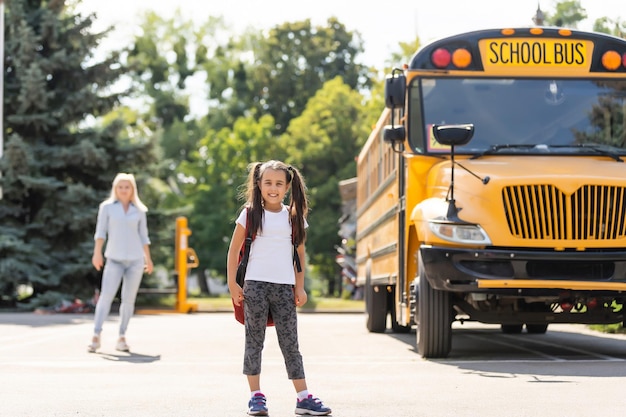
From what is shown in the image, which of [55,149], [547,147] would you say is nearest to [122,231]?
[547,147]

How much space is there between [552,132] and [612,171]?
0.99 m

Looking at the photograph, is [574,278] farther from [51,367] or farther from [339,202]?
[339,202]

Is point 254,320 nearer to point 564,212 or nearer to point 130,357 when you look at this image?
point 564,212

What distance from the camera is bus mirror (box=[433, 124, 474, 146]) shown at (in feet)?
33.6

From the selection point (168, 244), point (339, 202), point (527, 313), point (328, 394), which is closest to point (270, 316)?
point (328, 394)

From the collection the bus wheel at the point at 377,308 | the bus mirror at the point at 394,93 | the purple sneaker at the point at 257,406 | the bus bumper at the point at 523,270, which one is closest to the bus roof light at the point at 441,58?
the bus mirror at the point at 394,93

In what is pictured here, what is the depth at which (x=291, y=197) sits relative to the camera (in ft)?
23.1

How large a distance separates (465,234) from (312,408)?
129 inches

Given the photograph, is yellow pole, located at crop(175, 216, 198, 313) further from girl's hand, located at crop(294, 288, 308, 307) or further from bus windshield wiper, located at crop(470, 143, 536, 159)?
girl's hand, located at crop(294, 288, 308, 307)

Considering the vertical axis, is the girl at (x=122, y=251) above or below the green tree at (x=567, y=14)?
below

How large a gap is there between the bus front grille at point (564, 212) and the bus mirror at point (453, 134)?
2.62ft

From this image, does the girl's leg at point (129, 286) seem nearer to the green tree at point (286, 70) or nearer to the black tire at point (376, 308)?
the black tire at point (376, 308)

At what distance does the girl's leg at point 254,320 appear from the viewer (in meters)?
6.92

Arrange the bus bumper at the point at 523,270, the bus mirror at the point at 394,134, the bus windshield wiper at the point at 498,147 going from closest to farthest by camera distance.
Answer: the bus bumper at the point at 523,270
the bus windshield wiper at the point at 498,147
the bus mirror at the point at 394,134
